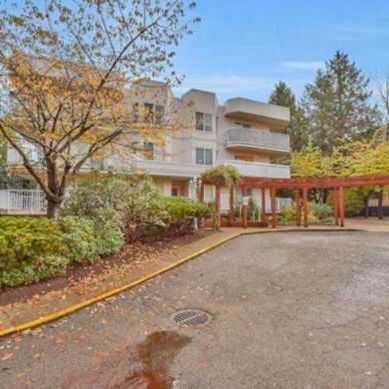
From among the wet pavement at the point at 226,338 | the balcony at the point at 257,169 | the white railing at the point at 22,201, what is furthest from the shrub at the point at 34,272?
the balcony at the point at 257,169

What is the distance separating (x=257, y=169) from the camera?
79.4ft

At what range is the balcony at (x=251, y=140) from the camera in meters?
26.0

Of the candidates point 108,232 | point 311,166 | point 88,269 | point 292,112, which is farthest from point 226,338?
point 292,112

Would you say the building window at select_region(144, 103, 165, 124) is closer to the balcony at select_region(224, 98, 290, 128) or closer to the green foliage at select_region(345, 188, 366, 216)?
the balcony at select_region(224, 98, 290, 128)

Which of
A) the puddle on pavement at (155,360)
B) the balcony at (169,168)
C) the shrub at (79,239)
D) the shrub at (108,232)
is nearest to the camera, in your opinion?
the puddle on pavement at (155,360)

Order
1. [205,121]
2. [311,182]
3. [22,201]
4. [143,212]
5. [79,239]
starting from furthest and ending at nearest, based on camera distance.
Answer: [205,121] < [311,182] < [22,201] < [143,212] < [79,239]

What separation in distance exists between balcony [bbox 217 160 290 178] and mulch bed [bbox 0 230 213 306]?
37.7ft

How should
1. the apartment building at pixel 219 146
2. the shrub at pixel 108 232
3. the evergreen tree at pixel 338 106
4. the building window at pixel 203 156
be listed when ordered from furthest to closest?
the evergreen tree at pixel 338 106 < the building window at pixel 203 156 < the apartment building at pixel 219 146 < the shrub at pixel 108 232

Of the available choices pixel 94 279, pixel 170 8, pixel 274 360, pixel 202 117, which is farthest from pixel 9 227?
pixel 202 117

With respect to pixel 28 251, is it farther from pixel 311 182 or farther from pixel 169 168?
pixel 169 168

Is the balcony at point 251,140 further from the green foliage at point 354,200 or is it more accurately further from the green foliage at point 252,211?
the green foliage at point 252,211

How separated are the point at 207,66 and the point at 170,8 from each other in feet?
8.79

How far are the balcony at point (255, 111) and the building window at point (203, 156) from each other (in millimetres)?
3647

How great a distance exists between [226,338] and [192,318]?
0.93 m
